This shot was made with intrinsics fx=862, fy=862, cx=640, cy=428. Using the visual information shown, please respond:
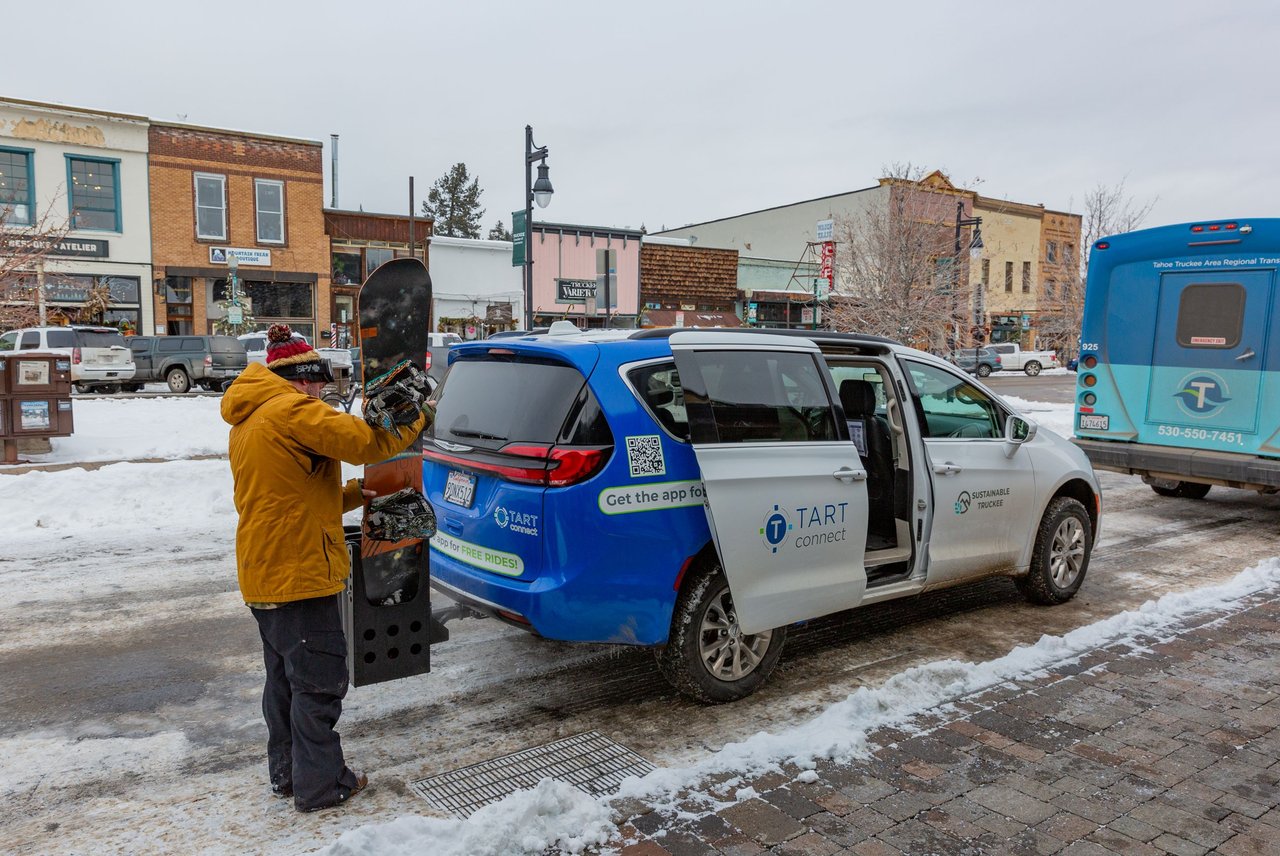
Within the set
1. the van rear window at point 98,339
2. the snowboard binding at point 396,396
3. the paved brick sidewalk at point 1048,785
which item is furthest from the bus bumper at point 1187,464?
the van rear window at point 98,339

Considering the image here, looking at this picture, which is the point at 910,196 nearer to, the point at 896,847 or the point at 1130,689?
the point at 1130,689

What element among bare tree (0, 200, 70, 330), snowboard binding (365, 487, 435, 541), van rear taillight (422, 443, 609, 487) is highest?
bare tree (0, 200, 70, 330)

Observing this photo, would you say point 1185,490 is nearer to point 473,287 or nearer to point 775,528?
point 775,528

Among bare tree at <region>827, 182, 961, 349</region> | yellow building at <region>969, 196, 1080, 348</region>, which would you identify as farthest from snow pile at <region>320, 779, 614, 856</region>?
yellow building at <region>969, 196, 1080, 348</region>

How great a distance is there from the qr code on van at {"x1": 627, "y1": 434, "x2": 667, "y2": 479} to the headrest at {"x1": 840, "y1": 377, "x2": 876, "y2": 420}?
2105mm

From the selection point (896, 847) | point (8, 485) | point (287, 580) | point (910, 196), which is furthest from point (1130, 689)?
point (910, 196)

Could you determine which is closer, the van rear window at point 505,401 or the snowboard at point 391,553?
the snowboard at point 391,553

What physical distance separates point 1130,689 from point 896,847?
7.48 feet

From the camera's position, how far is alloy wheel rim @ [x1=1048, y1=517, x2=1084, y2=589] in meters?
6.30

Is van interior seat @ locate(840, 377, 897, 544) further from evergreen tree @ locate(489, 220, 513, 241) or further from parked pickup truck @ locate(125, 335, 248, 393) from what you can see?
evergreen tree @ locate(489, 220, 513, 241)

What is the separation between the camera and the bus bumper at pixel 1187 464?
27.3 feet

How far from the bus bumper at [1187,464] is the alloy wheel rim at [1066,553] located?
3.00m

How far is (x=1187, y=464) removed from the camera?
880cm

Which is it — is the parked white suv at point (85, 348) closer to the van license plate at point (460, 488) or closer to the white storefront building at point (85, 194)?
the white storefront building at point (85, 194)
